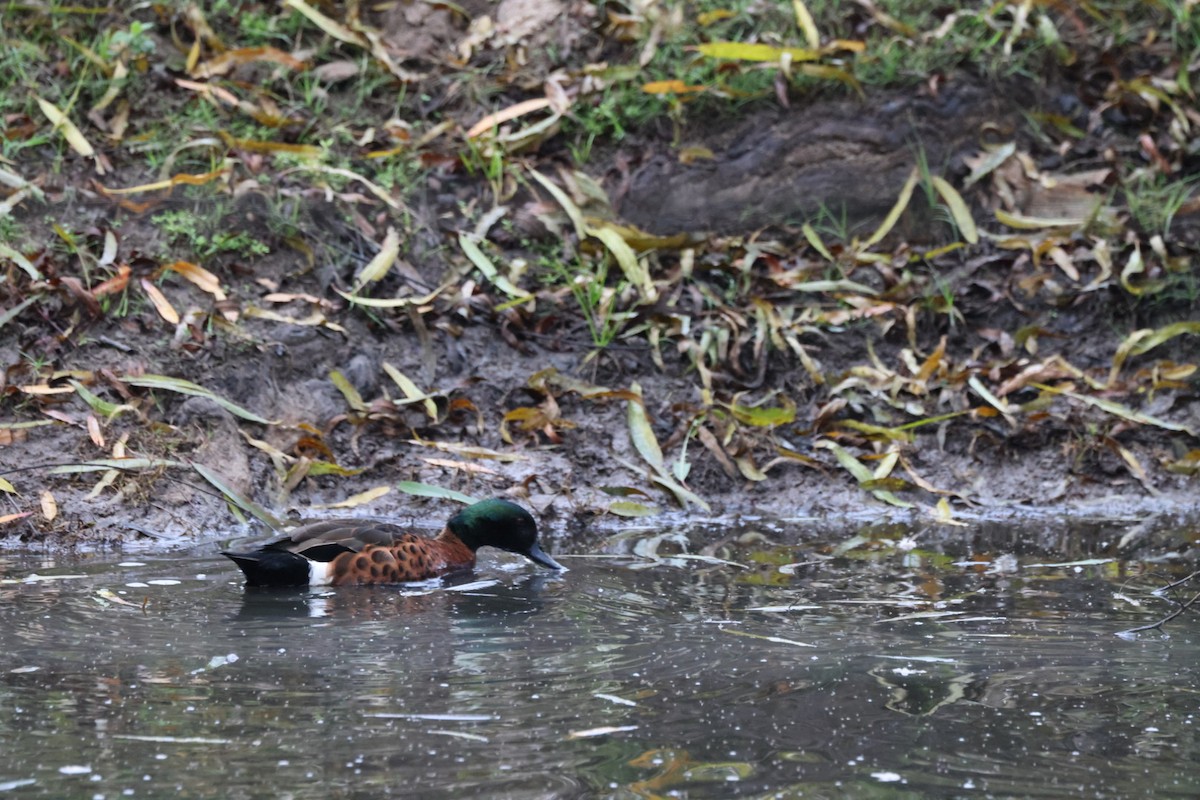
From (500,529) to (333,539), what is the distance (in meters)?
0.77

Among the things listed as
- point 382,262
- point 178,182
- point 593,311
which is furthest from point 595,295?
point 178,182

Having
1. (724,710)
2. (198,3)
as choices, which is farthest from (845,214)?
(724,710)

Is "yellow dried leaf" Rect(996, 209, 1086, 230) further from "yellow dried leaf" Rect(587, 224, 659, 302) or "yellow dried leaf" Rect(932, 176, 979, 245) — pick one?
"yellow dried leaf" Rect(587, 224, 659, 302)

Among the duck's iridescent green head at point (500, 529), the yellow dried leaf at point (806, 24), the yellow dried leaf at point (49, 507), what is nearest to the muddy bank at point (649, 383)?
the yellow dried leaf at point (49, 507)

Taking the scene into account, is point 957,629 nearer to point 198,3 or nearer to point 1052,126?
point 1052,126

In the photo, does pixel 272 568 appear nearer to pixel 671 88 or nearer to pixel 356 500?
pixel 356 500

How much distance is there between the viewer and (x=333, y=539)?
5.68 meters

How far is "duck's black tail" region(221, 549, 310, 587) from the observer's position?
538cm

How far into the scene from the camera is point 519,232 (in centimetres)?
855

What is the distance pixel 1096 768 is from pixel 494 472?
4155 millimetres

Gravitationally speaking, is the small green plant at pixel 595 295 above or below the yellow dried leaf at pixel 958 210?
below

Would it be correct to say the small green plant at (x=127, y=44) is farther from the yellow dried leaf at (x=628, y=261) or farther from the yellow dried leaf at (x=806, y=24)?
the yellow dried leaf at (x=806, y=24)

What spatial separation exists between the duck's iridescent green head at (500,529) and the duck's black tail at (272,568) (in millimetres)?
888

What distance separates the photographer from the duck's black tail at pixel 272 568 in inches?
212
